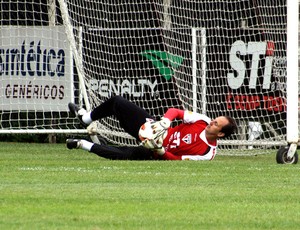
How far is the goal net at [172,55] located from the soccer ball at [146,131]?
97.1 inches

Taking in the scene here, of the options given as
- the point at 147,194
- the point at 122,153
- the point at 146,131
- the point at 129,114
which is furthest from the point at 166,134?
the point at 147,194

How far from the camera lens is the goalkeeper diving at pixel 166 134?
517 inches

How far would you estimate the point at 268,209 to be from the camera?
27.9ft

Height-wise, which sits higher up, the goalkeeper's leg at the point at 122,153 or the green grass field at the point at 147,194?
the green grass field at the point at 147,194

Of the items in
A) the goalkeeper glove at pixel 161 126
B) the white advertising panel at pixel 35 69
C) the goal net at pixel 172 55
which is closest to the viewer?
the goalkeeper glove at pixel 161 126

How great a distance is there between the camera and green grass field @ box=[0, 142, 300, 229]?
7.71 metres

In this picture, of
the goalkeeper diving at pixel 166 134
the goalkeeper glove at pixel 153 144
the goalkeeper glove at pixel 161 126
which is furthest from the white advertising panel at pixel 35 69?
the goalkeeper glove at pixel 161 126

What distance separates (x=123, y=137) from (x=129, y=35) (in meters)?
1.41

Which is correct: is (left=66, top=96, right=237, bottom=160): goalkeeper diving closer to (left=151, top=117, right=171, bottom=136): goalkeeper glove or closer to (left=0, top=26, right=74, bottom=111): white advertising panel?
(left=151, top=117, right=171, bottom=136): goalkeeper glove

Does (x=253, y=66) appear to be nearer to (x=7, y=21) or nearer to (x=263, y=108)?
(x=263, y=108)

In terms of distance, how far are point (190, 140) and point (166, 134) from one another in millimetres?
283

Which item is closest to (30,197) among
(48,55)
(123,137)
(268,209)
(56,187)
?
(56,187)

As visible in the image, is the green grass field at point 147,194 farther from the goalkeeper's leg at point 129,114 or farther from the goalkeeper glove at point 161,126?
the goalkeeper's leg at point 129,114

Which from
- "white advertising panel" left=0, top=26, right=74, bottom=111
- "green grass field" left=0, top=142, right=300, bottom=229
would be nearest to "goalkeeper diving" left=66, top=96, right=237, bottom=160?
"green grass field" left=0, top=142, right=300, bottom=229
